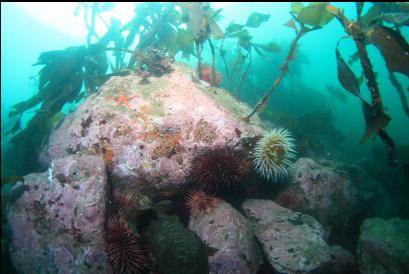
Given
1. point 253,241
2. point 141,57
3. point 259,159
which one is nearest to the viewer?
point 253,241

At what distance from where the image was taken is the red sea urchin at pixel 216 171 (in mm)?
4367

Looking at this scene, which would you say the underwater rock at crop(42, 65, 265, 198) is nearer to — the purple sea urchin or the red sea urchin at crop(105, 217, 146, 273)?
the purple sea urchin

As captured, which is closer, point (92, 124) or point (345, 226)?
point (92, 124)

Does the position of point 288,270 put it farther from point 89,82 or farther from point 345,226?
point 89,82

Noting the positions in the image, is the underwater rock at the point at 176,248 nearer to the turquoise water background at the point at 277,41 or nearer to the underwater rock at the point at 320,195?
the underwater rock at the point at 320,195

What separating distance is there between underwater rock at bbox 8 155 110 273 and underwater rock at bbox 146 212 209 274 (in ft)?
2.46

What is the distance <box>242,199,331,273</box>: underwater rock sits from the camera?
13.2ft

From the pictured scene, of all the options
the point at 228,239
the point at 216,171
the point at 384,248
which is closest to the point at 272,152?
the point at 216,171

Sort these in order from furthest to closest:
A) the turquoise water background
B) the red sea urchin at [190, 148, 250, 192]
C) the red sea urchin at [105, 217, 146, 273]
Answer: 1. the turquoise water background
2. the red sea urchin at [190, 148, 250, 192]
3. the red sea urchin at [105, 217, 146, 273]

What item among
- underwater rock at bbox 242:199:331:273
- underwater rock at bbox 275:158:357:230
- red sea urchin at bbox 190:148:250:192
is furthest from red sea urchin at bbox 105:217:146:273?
underwater rock at bbox 275:158:357:230

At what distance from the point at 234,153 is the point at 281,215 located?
1.52 m

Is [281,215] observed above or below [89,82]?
below

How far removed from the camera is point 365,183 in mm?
7422

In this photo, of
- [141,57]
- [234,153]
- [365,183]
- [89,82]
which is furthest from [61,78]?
[365,183]
